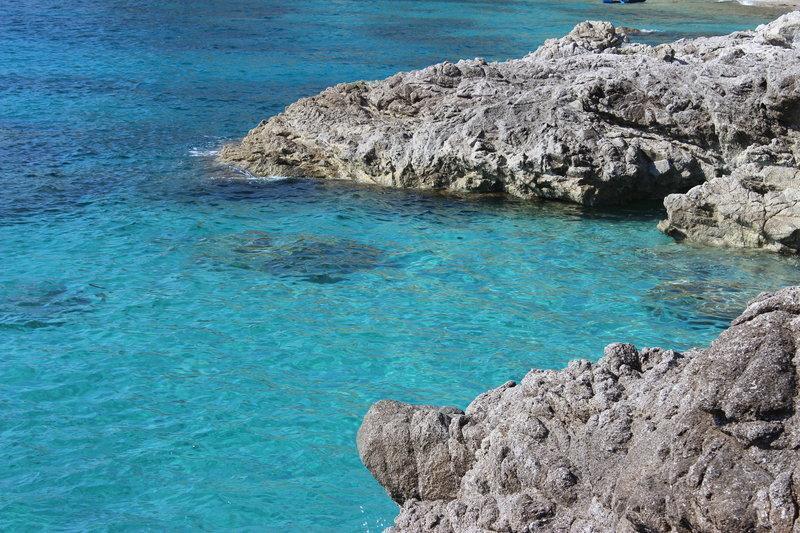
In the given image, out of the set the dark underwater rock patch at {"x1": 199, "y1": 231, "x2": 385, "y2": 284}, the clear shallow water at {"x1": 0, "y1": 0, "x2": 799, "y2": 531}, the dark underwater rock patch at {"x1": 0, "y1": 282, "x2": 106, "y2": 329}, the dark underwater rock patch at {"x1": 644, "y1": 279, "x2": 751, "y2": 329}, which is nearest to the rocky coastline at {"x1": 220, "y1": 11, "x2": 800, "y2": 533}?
the clear shallow water at {"x1": 0, "y1": 0, "x2": 799, "y2": 531}

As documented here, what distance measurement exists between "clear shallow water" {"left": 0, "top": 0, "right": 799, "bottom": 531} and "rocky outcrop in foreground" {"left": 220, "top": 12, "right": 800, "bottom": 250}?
52cm

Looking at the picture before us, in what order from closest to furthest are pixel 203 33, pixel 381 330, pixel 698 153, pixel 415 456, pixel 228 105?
pixel 415 456, pixel 381 330, pixel 698 153, pixel 228 105, pixel 203 33

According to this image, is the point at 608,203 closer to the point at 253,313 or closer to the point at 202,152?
the point at 253,313

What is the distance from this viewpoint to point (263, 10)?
47094 mm

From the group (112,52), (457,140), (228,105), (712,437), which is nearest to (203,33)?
(112,52)

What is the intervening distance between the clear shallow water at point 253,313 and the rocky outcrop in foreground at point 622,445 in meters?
1.90

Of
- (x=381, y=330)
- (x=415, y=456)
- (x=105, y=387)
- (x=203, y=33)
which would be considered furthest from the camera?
(x=203, y=33)

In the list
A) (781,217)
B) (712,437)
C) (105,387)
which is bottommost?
(105,387)

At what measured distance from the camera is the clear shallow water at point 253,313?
8.35 meters

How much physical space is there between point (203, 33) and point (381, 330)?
29913mm

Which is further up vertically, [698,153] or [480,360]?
[698,153]

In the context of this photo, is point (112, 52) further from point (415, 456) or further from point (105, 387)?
point (415, 456)

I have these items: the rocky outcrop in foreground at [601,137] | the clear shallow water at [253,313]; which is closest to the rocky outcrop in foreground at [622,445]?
the clear shallow water at [253,313]

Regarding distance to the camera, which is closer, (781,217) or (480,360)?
(480,360)
